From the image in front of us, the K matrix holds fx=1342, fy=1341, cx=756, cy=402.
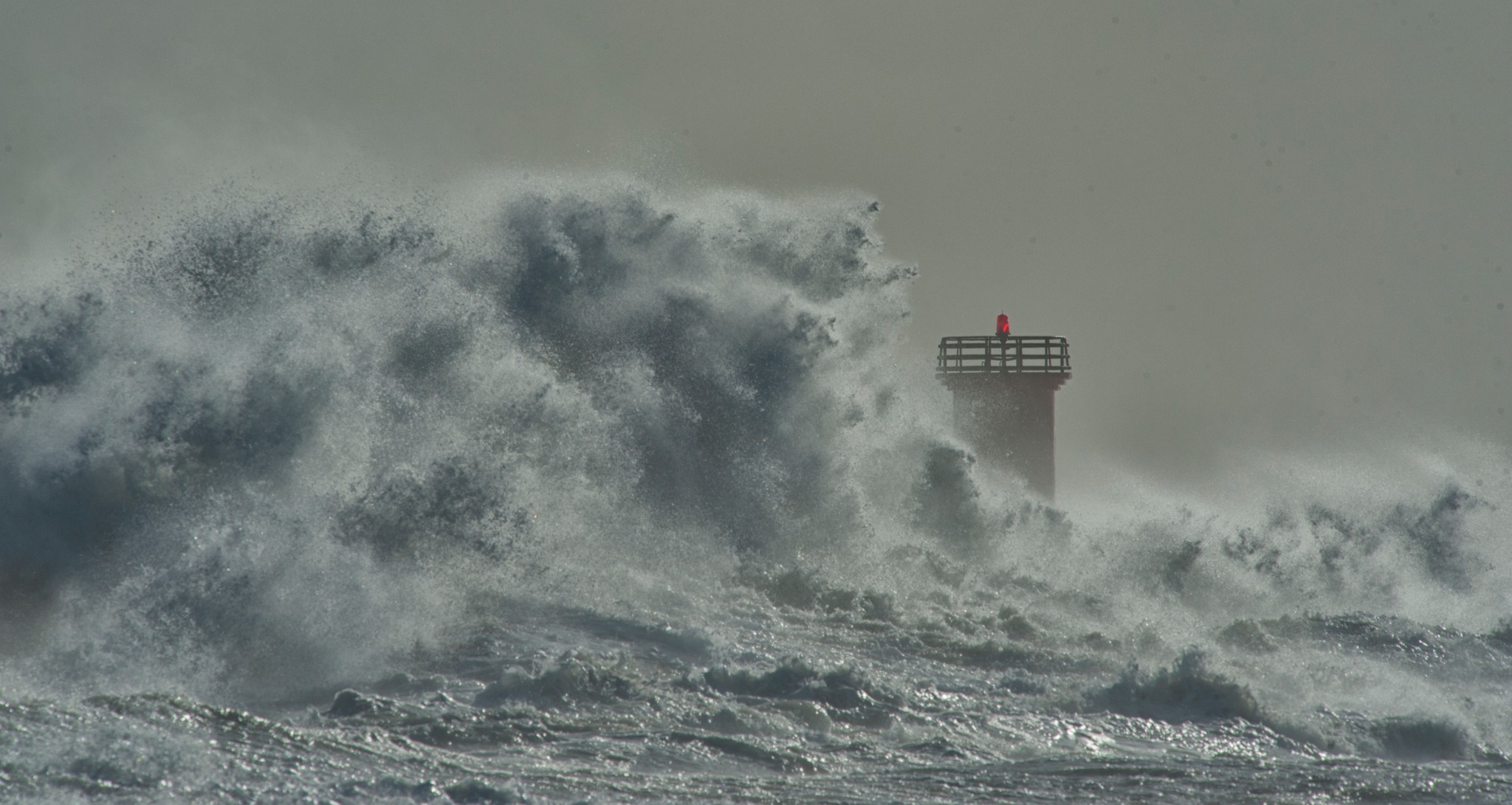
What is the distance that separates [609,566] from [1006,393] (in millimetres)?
10429

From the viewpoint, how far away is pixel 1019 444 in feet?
66.1

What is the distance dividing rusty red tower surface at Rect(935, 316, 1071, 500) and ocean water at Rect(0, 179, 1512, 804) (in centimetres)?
270

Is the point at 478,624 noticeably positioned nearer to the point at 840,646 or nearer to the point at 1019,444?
the point at 840,646

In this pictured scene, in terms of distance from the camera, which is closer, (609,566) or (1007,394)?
(609,566)

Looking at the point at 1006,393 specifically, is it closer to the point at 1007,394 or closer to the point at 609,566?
the point at 1007,394

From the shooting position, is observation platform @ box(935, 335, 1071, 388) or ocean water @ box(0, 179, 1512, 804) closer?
ocean water @ box(0, 179, 1512, 804)

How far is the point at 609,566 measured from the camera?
11320 mm

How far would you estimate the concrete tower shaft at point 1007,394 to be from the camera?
20188 mm

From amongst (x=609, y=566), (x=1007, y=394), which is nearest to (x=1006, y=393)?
(x=1007, y=394)

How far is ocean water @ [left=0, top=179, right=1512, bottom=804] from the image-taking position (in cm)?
640

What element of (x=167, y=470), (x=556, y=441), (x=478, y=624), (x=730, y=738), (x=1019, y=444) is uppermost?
(x=1019, y=444)

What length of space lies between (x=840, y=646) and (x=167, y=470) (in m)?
4.89

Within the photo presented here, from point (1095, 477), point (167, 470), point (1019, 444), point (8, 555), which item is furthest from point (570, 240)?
point (1095, 477)

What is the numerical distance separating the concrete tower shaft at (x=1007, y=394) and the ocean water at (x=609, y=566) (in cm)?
268
